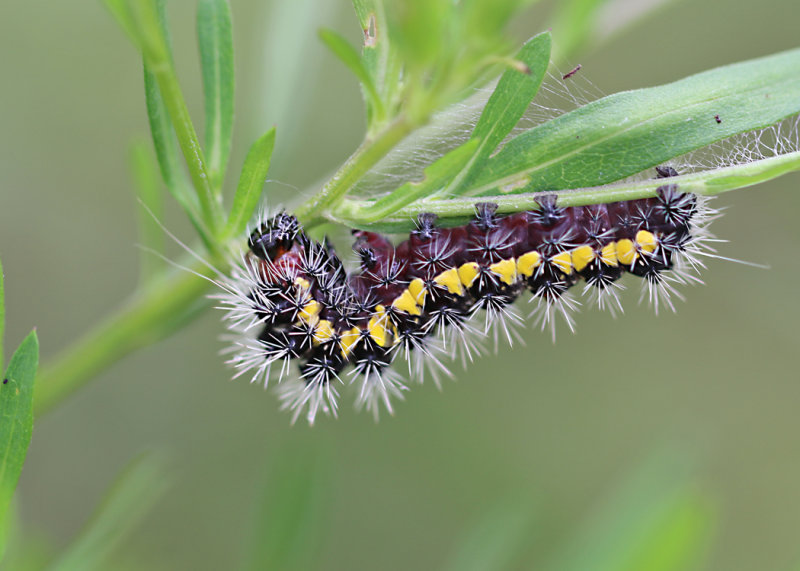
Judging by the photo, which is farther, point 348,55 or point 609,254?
point 609,254

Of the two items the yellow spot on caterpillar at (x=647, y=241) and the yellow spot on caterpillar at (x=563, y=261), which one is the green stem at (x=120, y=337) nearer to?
the yellow spot on caterpillar at (x=563, y=261)

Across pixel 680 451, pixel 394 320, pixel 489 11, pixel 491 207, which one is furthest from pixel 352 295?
pixel 680 451

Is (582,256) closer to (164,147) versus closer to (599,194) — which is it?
(599,194)

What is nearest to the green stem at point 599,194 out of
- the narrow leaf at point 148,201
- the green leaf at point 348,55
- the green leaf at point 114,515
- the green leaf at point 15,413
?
the green leaf at point 348,55

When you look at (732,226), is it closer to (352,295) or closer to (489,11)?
(352,295)

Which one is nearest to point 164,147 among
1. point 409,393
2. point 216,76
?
point 216,76

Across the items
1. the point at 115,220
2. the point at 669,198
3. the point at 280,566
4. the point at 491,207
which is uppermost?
the point at 669,198

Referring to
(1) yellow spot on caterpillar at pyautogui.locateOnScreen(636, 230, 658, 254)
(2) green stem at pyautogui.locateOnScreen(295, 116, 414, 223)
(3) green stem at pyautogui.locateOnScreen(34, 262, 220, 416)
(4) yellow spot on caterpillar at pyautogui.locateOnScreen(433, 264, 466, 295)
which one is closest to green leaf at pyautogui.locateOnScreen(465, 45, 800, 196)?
(2) green stem at pyautogui.locateOnScreen(295, 116, 414, 223)
